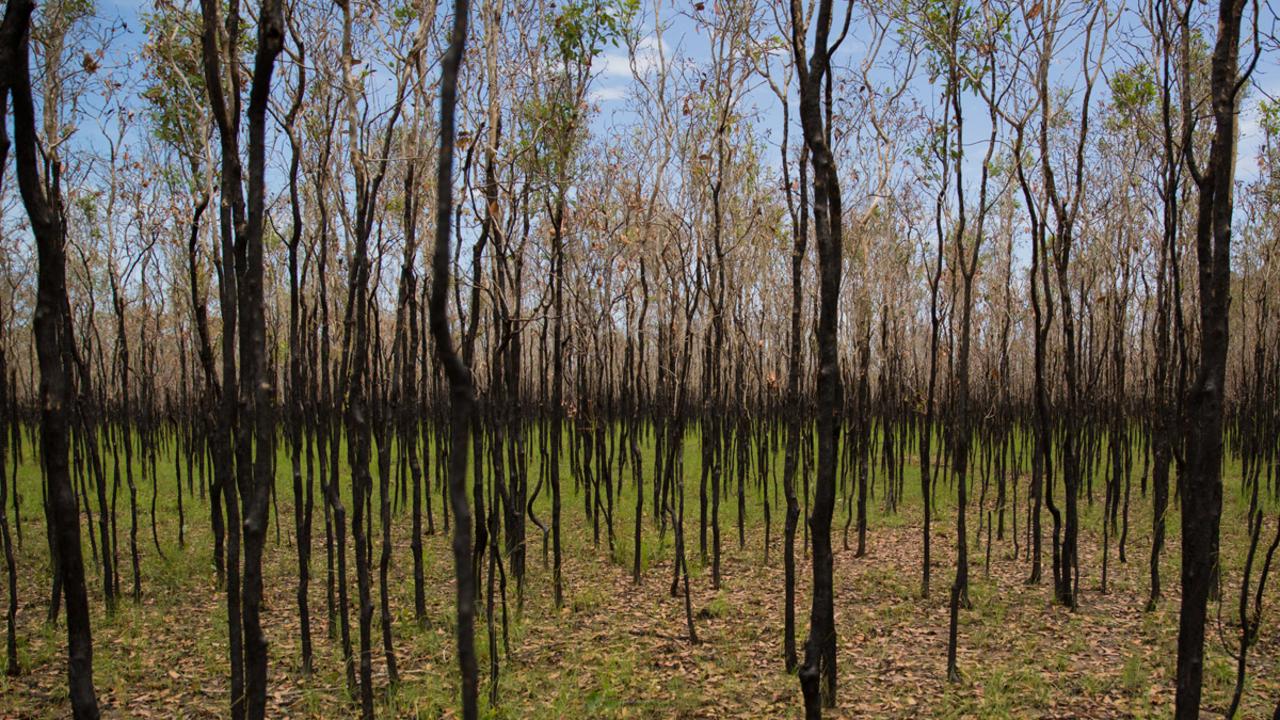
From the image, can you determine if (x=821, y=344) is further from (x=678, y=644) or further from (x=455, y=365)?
(x=678, y=644)

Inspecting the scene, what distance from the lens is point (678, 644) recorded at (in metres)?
6.16

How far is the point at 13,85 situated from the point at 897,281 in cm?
1731

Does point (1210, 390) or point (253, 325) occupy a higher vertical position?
point (253, 325)

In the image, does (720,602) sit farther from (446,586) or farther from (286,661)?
(286,661)

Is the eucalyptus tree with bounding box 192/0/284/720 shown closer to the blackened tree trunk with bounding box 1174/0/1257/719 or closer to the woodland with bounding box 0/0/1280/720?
the woodland with bounding box 0/0/1280/720

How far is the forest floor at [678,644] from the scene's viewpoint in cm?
500

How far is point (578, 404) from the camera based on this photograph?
10.6 meters

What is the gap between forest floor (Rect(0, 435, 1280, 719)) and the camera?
4996 millimetres

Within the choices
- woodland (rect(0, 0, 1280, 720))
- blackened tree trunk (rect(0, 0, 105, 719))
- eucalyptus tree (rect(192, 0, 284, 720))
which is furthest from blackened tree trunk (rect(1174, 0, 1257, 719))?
blackened tree trunk (rect(0, 0, 105, 719))

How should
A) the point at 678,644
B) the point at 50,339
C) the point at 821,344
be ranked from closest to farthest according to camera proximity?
the point at 50,339 → the point at 821,344 → the point at 678,644

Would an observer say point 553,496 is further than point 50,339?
Yes

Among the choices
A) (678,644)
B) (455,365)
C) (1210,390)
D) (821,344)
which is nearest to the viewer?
(455,365)

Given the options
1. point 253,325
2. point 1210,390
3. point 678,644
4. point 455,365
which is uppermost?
point 253,325

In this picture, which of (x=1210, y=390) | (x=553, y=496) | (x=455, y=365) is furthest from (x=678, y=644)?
(x=455, y=365)
